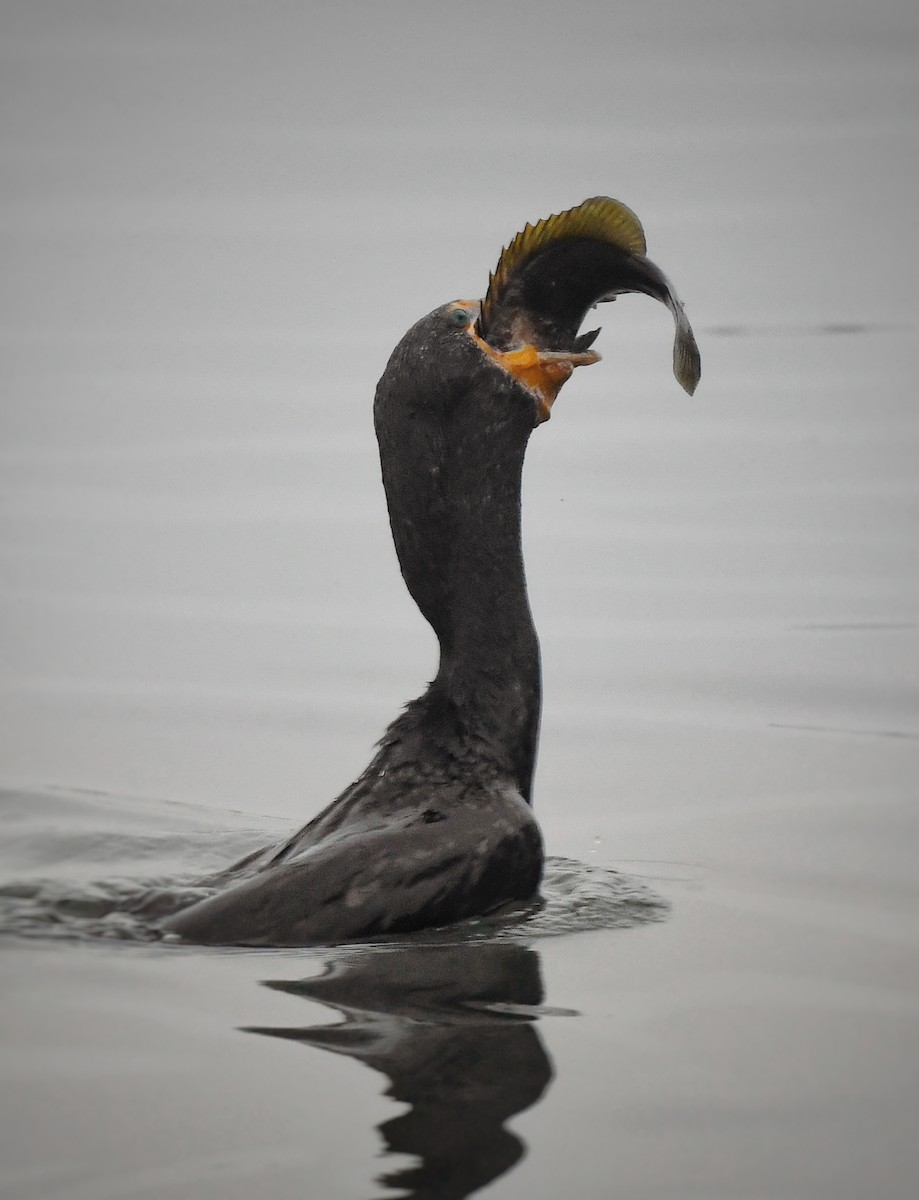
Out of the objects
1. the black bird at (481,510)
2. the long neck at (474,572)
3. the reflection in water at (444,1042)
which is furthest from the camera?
the long neck at (474,572)

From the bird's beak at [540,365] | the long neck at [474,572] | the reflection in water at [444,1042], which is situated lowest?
the reflection in water at [444,1042]

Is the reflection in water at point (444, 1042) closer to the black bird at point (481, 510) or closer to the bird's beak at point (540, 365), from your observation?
the black bird at point (481, 510)

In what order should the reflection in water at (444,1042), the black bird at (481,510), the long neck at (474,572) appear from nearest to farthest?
the reflection in water at (444,1042)
the black bird at (481,510)
the long neck at (474,572)

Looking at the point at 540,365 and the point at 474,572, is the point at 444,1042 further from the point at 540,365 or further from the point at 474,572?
the point at 540,365

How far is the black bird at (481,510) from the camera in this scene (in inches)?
181

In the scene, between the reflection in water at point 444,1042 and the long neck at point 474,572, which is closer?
the reflection in water at point 444,1042

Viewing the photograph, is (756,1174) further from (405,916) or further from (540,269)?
(540,269)

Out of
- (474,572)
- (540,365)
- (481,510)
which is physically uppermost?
(540,365)

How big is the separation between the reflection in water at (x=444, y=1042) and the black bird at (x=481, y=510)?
41 centimetres

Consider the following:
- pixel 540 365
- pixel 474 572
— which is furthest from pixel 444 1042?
pixel 540 365

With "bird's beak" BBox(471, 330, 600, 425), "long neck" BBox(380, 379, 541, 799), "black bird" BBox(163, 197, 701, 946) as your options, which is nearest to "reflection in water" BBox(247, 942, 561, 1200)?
"black bird" BBox(163, 197, 701, 946)

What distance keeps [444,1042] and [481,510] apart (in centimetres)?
160

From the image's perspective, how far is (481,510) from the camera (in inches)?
189

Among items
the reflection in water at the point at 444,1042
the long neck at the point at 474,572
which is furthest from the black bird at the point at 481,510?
the reflection in water at the point at 444,1042
